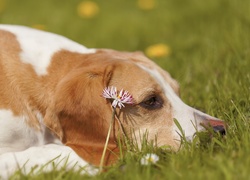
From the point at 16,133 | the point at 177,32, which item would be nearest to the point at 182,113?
the point at 16,133

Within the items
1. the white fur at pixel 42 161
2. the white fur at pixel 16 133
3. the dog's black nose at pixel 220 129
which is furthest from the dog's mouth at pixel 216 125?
the white fur at pixel 16 133

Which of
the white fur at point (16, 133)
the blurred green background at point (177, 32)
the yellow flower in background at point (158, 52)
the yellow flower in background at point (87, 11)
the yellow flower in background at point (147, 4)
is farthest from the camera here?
the yellow flower in background at point (147, 4)

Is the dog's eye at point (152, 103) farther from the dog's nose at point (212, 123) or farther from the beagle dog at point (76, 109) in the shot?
the dog's nose at point (212, 123)

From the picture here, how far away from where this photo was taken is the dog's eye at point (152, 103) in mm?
3984

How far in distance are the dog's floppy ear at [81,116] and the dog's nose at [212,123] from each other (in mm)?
583

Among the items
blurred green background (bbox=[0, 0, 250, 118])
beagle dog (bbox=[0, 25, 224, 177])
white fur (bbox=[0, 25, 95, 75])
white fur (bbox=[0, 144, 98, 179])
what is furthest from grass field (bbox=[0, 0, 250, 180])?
white fur (bbox=[0, 25, 95, 75])

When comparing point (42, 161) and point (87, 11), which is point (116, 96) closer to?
point (42, 161)

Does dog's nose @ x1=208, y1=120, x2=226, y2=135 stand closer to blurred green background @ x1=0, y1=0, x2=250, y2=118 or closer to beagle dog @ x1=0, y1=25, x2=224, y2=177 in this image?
beagle dog @ x1=0, y1=25, x2=224, y2=177

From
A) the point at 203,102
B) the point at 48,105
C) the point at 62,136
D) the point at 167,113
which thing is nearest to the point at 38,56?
the point at 48,105

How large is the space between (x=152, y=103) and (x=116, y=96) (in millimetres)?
316

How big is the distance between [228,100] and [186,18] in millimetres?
3256

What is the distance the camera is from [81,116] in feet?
12.6

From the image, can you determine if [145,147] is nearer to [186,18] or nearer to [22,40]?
[22,40]

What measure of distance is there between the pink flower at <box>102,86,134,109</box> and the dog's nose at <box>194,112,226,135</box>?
18.6 inches
